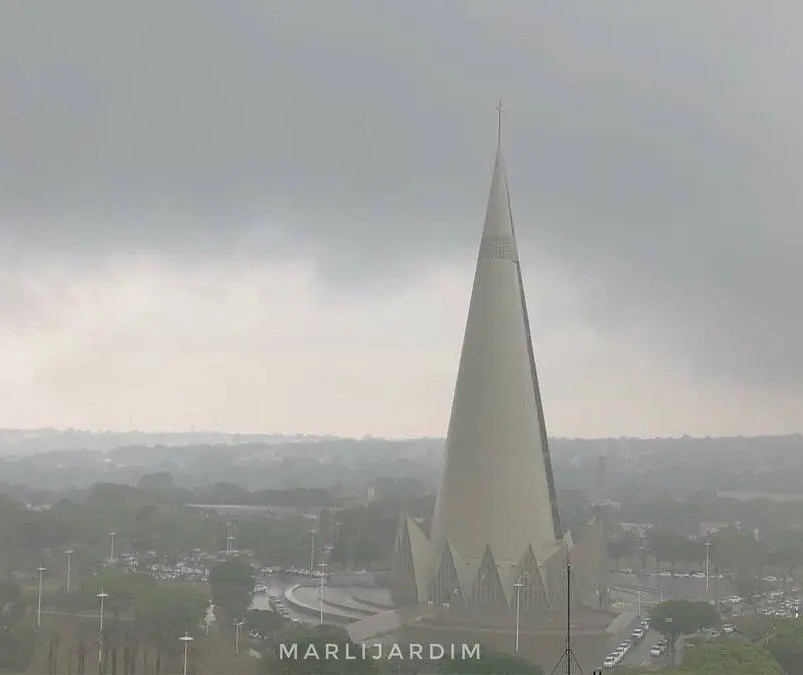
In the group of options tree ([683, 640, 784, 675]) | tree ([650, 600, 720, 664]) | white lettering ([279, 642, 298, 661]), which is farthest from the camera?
tree ([650, 600, 720, 664])

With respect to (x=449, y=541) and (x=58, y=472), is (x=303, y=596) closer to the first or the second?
(x=449, y=541)

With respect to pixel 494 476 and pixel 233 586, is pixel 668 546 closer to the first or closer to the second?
pixel 494 476

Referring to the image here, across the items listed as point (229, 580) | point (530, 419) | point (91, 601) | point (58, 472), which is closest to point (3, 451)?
point (58, 472)

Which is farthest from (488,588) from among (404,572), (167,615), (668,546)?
(167,615)

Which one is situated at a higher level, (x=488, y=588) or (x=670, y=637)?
(x=488, y=588)

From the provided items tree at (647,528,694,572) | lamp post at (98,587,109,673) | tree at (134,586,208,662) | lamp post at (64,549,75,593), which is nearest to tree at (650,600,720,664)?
tree at (647,528,694,572)

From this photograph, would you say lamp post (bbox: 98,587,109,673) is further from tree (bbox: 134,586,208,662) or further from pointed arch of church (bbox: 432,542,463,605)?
pointed arch of church (bbox: 432,542,463,605)

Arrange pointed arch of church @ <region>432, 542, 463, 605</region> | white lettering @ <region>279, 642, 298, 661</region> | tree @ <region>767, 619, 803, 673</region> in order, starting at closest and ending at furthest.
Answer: tree @ <region>767, 619, 803, 673</region>
white lettering @ <region>279, 642, 298, 661</region>
pointed arch of church @ <region>432, 542, 463, 605</region>
